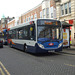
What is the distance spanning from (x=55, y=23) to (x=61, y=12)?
12.6 meters

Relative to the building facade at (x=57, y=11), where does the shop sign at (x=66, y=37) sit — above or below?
below

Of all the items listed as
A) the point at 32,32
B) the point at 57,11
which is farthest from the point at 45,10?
the point at 32,32

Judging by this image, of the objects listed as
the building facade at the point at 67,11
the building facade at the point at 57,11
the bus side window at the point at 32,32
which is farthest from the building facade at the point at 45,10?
the bus side window at the point at 32,32

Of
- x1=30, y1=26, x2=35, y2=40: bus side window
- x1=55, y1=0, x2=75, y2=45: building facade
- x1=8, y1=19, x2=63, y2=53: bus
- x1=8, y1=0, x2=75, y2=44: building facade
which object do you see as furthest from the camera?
x1=8, y1=0, x2=75, y2=44: building facade

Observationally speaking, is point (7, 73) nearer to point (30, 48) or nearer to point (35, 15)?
point (30, 48)

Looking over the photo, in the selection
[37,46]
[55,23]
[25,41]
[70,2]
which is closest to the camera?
[37,46]

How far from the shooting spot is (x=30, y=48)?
11070 millimetres

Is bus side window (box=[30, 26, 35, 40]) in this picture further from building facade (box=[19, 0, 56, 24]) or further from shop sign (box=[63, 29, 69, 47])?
building facade (box=[19, 0, 56, 24])

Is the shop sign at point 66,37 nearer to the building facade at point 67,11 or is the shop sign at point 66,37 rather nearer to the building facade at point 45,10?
the building facade at point 67,11

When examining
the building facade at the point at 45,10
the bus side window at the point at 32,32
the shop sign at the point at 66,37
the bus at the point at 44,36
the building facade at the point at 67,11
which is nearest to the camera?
the bus at the point at 44,36

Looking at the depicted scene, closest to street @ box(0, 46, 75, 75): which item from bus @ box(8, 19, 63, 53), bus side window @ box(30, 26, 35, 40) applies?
bus @ box(8, 19, 63, 53)

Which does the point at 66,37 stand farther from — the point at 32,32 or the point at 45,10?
the point at 45,10

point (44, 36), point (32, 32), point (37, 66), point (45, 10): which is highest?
point (45, 10)

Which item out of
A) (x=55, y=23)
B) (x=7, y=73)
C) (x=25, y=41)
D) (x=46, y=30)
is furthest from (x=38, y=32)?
(x=7, y=73)
